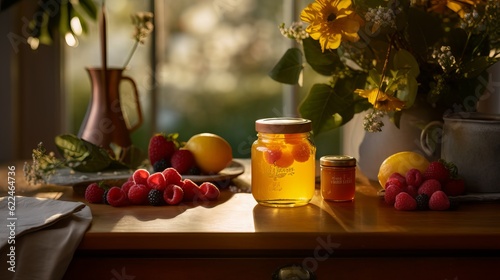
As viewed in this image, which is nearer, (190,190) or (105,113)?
(190,190)

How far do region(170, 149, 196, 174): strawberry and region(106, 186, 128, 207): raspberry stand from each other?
19 centimetres

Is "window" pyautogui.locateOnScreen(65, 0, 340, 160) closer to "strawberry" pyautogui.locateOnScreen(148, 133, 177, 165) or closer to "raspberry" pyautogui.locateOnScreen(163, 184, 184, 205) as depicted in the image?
"strawberry" pyautogui.locateOnScreen(148, 133, 177, 165)

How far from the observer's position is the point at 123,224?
1.09m

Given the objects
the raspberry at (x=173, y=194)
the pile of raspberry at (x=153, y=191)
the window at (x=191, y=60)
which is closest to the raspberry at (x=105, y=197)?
the pile of raspberry at (x=153, y=191)

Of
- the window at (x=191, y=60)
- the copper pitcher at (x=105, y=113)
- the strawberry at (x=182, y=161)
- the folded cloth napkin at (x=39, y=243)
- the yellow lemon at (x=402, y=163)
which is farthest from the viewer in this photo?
the window at (x=191, y=60)

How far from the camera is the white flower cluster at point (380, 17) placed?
1235 millimetres

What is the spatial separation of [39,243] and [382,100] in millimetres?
625

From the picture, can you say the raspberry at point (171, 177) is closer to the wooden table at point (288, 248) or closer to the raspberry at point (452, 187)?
the wooden table at point (288, 248)

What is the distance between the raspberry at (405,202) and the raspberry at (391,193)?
0.03m

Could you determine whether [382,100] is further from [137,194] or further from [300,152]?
[137,194]

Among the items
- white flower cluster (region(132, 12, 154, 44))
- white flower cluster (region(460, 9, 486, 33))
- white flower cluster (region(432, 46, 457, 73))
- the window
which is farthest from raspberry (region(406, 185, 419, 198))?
the window

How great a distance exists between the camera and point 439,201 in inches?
46.9

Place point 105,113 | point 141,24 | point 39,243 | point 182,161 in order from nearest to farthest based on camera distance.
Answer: point 39,243 → point 182,161 → point 105,113 → point 141,24

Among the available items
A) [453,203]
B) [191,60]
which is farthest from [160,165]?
[191,60]
